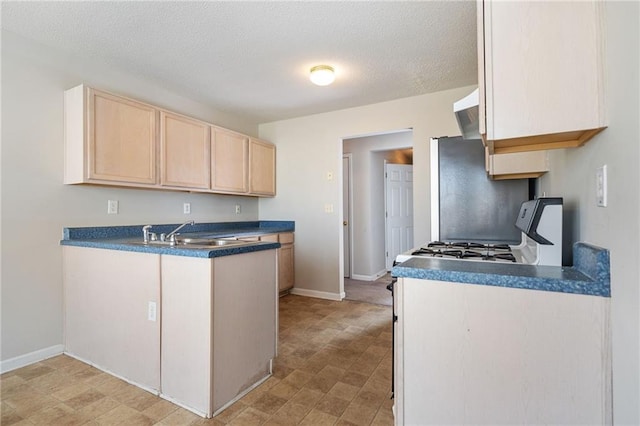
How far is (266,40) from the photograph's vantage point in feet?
7.56

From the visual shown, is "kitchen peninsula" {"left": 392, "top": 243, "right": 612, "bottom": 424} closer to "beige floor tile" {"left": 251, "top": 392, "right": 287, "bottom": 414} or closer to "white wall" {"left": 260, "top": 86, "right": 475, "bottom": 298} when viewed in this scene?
"beige floor tile" {"left": 251, "top": 392, "right": 287, "bottom": 414}

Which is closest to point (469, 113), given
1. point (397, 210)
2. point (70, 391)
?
point (70, 391)

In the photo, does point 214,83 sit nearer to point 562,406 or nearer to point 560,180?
point 560,180

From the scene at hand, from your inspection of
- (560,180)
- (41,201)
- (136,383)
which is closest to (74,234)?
(41,201)

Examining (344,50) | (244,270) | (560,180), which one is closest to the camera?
(560,180)

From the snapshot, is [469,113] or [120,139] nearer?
[469,113]

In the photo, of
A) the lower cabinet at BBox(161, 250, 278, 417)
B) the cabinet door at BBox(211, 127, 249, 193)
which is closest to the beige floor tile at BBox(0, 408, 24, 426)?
the lower cabinet at BBox(161, 250, 278, 417)

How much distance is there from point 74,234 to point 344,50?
2.61m

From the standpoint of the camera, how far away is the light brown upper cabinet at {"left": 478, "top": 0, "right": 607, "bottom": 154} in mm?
939

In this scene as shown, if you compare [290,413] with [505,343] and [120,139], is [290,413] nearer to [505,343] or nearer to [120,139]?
[505,343]

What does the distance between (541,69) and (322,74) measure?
2.01 meters

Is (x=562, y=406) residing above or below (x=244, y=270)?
below

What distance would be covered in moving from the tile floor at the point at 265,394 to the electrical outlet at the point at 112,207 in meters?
1.19

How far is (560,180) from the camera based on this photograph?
1.53 metres
